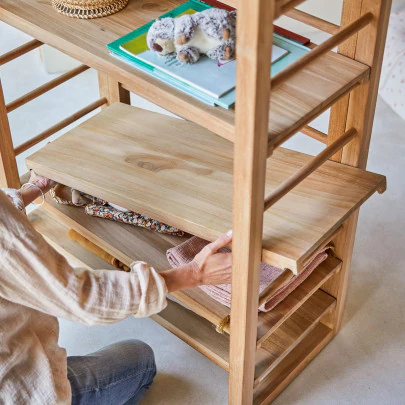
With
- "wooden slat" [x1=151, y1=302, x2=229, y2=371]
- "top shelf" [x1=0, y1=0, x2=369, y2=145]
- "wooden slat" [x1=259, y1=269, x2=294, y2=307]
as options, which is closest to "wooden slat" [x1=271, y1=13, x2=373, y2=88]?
"top shelf" [x1=0, y1=0, x2=369, y2=145]

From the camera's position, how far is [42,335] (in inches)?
60.7

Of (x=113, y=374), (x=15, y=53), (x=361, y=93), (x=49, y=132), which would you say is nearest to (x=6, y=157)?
(x=49, y=132)

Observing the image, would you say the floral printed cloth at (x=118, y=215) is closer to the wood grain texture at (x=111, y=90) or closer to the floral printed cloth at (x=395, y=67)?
the wood grain texture at (x=111, y=90)

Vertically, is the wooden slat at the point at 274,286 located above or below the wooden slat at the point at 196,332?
above

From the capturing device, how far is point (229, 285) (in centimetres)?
170

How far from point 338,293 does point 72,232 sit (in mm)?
793

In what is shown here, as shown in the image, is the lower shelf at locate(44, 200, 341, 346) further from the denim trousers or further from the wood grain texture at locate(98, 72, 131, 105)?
the wood grain texture at locate(98, 72, 131, 105)

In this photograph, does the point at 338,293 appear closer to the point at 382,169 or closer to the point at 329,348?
the point at 329,348

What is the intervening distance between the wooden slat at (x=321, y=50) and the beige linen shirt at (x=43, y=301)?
0.47 m

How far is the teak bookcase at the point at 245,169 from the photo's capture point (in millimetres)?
1310

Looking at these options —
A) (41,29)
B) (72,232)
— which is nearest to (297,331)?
(72,232)

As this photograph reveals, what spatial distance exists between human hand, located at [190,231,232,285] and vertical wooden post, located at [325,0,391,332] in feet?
1.23

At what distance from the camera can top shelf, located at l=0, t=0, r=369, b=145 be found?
4.38 feet

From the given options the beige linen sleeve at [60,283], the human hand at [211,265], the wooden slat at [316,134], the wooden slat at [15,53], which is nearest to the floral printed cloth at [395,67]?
the wooden slat at [316,134]
